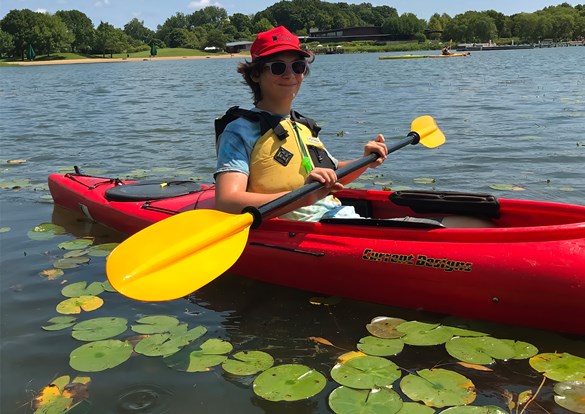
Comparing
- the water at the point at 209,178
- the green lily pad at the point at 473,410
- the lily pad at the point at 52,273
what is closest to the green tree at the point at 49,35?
the water at the point at 209,178

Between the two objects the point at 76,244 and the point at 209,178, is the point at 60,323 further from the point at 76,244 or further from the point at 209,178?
the point at 209,178

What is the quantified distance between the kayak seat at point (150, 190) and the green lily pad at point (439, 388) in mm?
2567

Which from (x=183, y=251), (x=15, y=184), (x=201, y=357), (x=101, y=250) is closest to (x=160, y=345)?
(x=201, y=357)

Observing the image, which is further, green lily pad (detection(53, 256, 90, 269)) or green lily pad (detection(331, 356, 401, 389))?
green lily pad (detection(53, 256, 90, 269))

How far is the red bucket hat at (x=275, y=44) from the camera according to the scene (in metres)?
3.07

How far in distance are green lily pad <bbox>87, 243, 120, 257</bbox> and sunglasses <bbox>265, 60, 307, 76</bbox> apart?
207cm

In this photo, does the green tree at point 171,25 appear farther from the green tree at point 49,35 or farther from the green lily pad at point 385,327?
the green lily pad at point 385,327

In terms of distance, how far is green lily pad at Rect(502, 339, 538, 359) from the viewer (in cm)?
268

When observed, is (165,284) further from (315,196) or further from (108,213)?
(108,213)

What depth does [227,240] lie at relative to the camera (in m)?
2.90

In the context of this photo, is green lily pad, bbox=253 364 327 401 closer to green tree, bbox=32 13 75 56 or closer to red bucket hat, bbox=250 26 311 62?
red bucket hat, bbox=250 26 311 62

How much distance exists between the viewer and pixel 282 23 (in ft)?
368

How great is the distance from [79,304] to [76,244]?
3.93ft

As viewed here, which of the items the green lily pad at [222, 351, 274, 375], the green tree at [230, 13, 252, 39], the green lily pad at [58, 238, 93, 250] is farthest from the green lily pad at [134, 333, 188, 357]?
the green tree at [230, 13, 252, 39]
